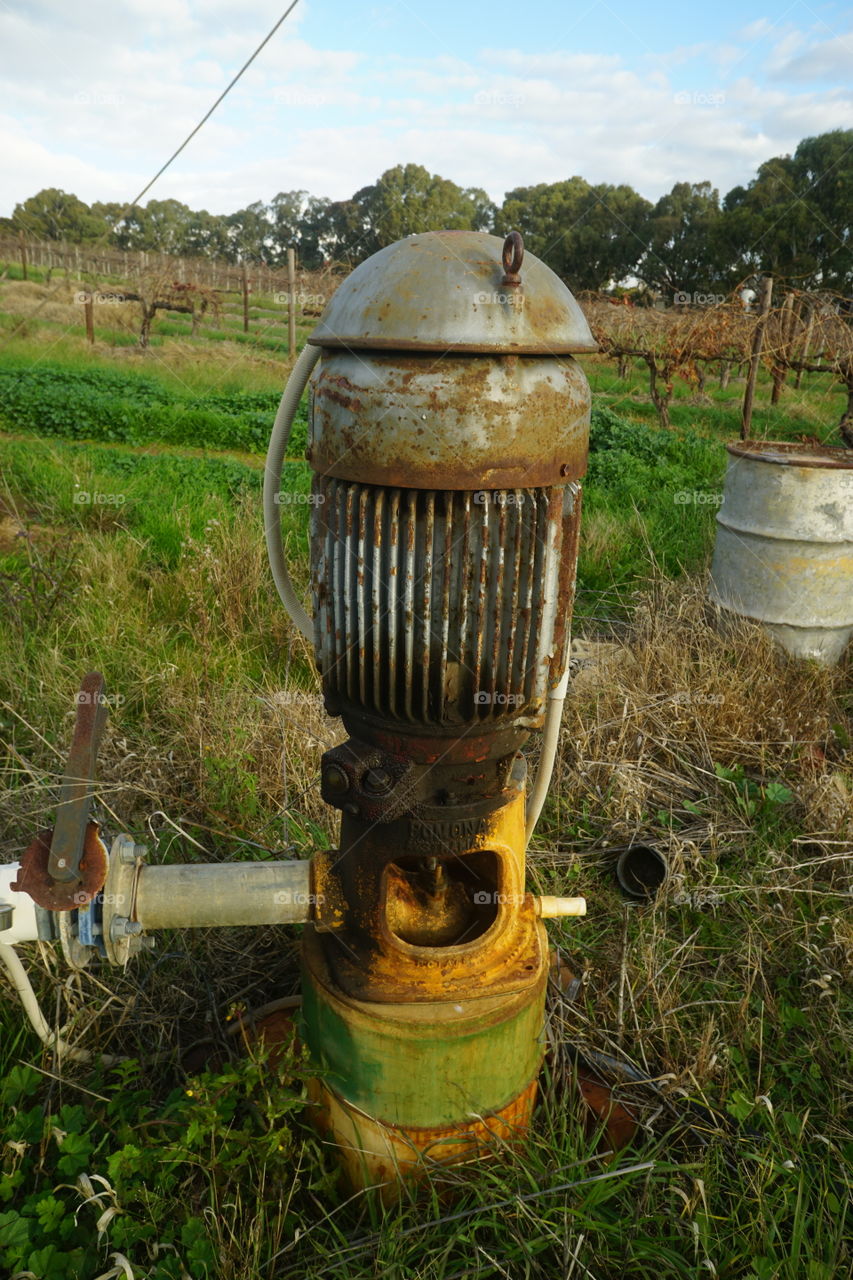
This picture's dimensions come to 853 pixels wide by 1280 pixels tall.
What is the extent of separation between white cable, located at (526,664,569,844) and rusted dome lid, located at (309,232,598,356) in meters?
0.66

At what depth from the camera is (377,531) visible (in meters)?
1.39

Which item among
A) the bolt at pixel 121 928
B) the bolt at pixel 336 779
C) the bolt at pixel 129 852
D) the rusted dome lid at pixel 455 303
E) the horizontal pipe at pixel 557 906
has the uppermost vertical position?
the rusted dome lid at pixel 455 303

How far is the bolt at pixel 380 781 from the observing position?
62.1 inches

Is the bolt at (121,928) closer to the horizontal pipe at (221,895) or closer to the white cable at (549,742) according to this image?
the horizontal pipe at (221,895)

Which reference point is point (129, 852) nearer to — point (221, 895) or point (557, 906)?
point (221, 895)

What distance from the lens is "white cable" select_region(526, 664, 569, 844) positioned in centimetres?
178

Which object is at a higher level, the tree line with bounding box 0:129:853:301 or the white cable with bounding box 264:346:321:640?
the tree line with bounding box 0:129:853:301

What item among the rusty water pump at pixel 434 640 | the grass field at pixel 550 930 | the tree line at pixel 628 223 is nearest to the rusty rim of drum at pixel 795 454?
the grass field at pixel 550 930

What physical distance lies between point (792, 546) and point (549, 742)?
8.62ft

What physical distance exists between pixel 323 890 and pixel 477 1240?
2.46 ft

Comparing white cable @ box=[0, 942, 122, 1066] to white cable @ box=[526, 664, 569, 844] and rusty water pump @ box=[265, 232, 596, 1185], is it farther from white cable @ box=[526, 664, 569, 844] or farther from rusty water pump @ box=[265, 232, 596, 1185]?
white cable @ box=[526, 664, 569, 844]

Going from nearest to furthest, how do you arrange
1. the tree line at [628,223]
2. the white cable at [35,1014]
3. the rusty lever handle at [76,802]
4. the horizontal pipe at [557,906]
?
the rusty lever handle at [76,802]
the white cable at [35,1014]
the horizontal pipe at [557,906]
the tree line at [628,223]

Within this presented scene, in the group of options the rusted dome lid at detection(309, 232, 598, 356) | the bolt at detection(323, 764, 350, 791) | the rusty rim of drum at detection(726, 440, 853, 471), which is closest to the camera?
the rusted dome lid at detection(309, 232, 598, 356)

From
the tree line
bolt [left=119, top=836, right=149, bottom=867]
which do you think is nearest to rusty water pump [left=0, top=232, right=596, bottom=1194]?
bolt [left=119, top=836, right=149, bottom=867]
